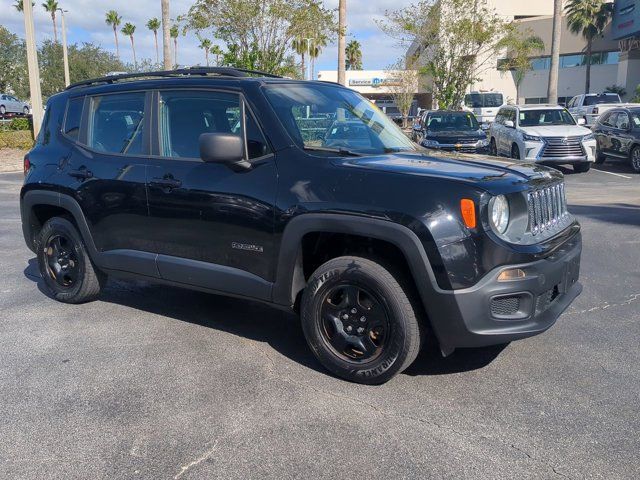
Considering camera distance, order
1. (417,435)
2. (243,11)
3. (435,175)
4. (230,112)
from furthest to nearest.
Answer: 1. (243,11)
2. (230,112)
3. (435,175)
4. (417,435)

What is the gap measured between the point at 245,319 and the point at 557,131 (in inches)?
514

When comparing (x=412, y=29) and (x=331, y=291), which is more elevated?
(x=412, y=29)

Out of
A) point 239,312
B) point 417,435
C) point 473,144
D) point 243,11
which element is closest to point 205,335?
point 239,312

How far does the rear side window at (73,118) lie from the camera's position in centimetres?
535

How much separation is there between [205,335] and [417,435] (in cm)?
211

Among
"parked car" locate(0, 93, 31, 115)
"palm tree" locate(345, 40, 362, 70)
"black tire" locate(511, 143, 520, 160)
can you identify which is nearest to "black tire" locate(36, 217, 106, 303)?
"black tire" locate(511, 143, 520, 160)

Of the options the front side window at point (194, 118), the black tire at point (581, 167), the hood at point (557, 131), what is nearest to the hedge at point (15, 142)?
the hood at point (557, 131)

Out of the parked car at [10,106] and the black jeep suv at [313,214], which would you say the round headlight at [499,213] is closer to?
the black jeep suv at [313,214]

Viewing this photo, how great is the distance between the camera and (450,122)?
1866 cm

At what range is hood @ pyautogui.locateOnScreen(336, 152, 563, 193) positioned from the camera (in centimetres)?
364

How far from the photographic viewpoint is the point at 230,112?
445 centimetres

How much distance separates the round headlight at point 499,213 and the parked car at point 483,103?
30.0 m

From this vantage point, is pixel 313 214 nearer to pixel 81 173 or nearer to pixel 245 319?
pixel 245 319

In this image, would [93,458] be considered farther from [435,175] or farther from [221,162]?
[435,175]
